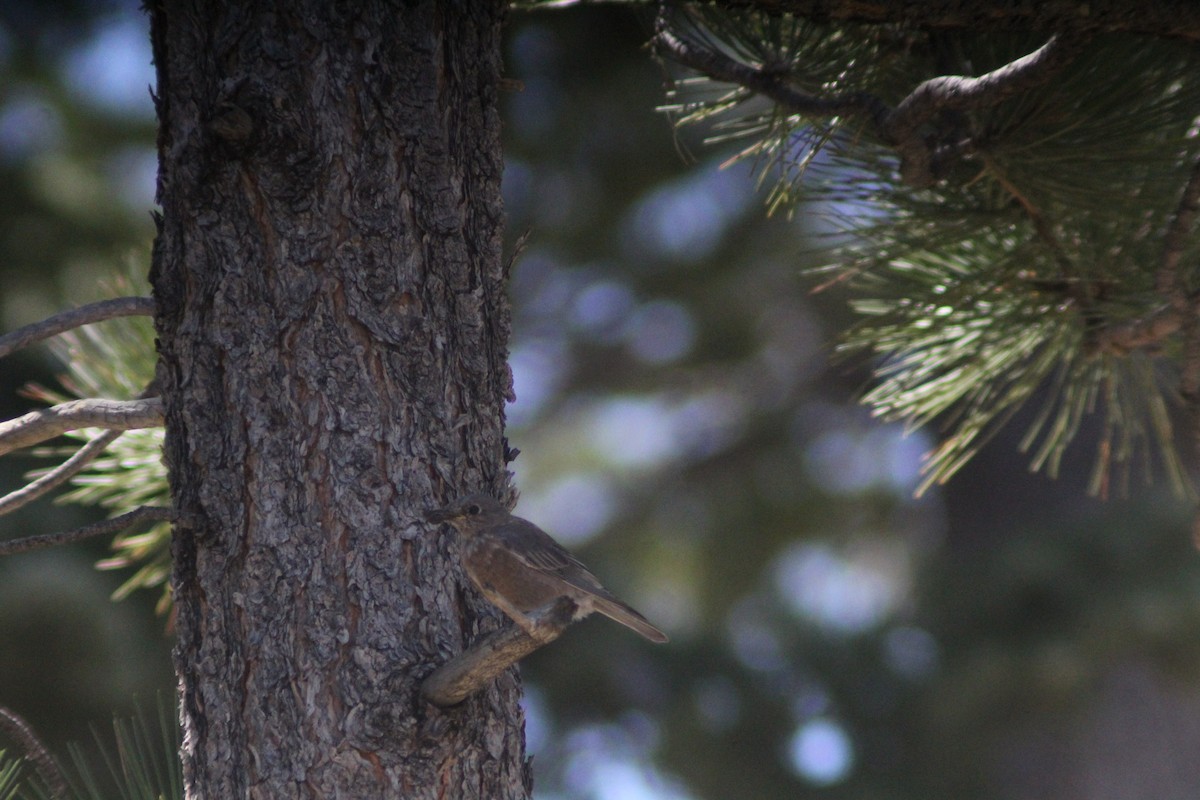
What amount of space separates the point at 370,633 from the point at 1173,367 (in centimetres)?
249

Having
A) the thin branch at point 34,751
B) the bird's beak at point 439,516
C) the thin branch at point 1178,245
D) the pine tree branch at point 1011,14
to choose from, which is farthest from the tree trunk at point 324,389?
the thin branch at point 1178,245

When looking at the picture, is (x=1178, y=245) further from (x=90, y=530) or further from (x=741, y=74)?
(x=90, y=530)

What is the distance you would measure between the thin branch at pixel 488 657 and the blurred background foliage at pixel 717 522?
4672 millimetres

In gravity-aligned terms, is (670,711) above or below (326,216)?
below

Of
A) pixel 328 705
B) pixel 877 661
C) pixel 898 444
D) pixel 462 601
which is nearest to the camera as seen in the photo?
pixel 328 705

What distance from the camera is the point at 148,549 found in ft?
10.9

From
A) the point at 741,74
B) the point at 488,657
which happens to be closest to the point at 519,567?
the point at 488,657

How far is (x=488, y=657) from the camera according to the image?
6.06 feet

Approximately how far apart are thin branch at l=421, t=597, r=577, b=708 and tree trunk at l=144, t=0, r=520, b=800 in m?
0.06

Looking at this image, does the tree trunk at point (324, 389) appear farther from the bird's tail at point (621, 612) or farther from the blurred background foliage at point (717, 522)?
the blurred background foliage at point (717, 522)

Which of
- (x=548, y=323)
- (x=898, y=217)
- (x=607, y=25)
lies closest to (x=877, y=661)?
(x=548, y=323)

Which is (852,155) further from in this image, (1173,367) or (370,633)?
(370,633)

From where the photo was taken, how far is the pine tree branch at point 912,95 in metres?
2.17

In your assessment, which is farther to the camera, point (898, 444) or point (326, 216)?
Answer: point (898, 444)
